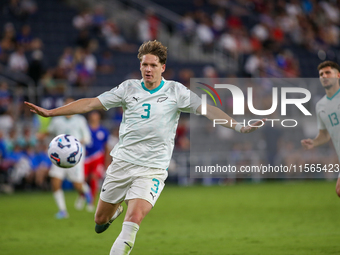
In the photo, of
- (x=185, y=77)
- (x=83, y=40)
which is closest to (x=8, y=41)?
(x=83, y=40)

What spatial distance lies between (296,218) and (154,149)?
6.19 metres

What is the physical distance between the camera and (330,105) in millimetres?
8086

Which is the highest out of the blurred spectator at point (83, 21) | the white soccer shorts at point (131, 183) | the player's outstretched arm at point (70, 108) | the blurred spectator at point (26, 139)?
the blurred spectator at point (83, 21)

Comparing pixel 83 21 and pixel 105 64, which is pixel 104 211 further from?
pixel 83 21

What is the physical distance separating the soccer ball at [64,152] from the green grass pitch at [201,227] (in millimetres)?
1363

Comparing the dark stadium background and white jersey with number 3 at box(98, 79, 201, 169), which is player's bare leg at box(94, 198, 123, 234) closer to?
white jersey with number 3 at box(98, 79, 201, 169)

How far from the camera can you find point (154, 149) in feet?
20.3

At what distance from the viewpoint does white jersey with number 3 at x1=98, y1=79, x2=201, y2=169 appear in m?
6.15

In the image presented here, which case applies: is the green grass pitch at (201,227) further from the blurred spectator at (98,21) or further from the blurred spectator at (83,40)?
the blurred spectator at (98,21)

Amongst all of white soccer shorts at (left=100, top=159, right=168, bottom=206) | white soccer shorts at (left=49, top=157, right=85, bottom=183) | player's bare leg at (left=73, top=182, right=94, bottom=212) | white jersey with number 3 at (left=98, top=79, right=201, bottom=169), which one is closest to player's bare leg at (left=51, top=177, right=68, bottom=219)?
white soccer shorts at (left=49, top=157, right=85, bottom=183)

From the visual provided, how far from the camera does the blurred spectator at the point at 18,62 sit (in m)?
20.5

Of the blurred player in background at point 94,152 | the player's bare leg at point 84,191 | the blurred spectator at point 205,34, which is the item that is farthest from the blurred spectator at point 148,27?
the player's bare leg at point 84,191

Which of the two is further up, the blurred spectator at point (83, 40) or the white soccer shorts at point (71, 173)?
the blurred spectator at point (83, 40)

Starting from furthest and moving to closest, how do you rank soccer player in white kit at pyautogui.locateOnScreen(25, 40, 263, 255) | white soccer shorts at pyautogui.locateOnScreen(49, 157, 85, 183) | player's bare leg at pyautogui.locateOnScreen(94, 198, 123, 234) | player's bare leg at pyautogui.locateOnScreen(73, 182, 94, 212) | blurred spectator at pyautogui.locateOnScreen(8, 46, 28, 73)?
blurred spectator at pyautogui.locateOnScreen(8, 46, 28, 73)
player's bare leg at pyautogui.locateOnScreen(73, 182, 94, 212)
white soccer shorts at pyautogui.locateOnScreen(49, 157, 85, 183)
player's bare leg at pyautogui.locateOnScreen(94, 198, 123, 234)
soccer player in white kit at pyautogui.locateOnScreen(25, 40, 263, 255)
